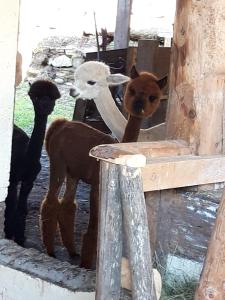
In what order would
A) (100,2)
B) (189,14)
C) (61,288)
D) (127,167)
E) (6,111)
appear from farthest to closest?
(100,2) < (6,111) < (61,288) < (189,14) < (127,167)

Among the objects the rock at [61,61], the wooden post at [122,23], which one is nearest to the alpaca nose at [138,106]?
the wooden post at [122,23]

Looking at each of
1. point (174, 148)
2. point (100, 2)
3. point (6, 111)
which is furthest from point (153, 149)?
point (100, 2)

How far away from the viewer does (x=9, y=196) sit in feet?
14.5

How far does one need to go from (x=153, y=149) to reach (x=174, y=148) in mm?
170

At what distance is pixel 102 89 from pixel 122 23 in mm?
2911

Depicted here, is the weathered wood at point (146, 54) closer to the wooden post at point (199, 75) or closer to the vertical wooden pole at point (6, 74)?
the vertical wooden pole at point (6, 74)

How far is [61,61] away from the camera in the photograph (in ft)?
37.1

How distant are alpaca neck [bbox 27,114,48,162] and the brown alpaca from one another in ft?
0.22

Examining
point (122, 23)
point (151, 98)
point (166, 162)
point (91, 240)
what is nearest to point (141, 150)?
point (166, 162)

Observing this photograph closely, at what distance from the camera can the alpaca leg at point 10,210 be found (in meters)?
4.41

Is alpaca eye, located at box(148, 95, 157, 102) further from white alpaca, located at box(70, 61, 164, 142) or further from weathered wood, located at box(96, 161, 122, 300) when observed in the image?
weathered wood, located at box(96, 161, 122, 300)

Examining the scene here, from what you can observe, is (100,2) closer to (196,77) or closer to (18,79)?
(18,79)

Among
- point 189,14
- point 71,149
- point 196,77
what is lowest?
point 71,149

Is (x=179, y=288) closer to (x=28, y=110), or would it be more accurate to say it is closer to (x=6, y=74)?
(x=6, y=74)
